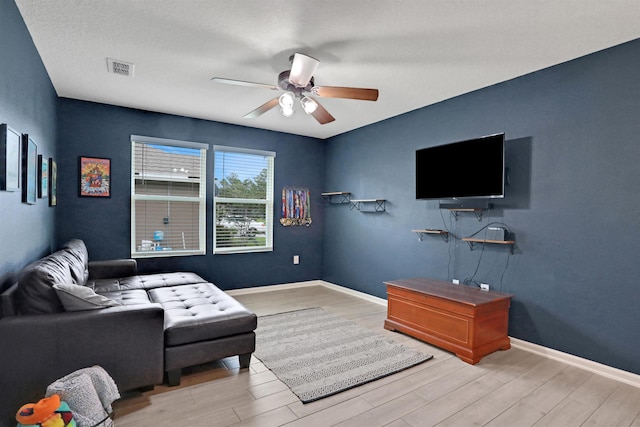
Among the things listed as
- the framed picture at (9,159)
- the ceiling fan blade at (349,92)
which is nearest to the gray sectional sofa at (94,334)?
the framed picture at (9,159)

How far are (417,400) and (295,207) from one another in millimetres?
3712

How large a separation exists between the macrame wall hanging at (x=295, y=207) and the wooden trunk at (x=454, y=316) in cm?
241

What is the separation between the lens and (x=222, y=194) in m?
4.82

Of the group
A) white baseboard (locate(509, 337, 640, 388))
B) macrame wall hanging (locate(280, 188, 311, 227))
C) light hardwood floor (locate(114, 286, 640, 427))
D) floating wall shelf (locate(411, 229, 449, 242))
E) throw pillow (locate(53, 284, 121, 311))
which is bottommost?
light hardwood floor (locate(114, 286, 640, 427))

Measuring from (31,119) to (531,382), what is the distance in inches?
170

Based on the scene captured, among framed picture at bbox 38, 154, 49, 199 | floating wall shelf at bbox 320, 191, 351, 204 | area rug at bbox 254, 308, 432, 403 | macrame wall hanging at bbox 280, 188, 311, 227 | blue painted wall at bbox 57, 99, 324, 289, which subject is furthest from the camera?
macrame wall hanging at bbox 280, 188, 311, 227

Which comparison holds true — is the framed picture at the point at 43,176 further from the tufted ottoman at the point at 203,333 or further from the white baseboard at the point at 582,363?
the white baseboard at the point at 582,363

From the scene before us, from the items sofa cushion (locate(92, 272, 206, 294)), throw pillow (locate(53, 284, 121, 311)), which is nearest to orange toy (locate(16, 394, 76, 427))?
throw pillow (locate(53, 284, 121, 311))

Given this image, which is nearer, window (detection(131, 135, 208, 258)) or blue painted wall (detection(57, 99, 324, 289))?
blue painted wall (detection(57, 99, 324, 289))

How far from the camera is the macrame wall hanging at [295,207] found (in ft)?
17.5

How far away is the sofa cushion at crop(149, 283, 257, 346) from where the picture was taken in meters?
2.27

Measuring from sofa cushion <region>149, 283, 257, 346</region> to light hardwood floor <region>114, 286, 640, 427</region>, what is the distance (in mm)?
342

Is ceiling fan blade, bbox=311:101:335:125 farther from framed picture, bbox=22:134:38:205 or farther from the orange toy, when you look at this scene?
the orange toy

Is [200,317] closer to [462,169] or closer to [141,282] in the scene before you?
[141,282]
